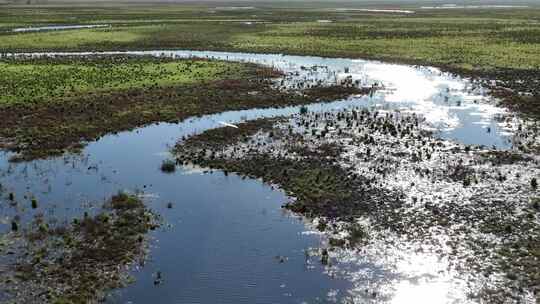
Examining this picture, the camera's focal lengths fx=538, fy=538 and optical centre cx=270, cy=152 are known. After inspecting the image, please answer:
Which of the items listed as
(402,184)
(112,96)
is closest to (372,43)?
(112,96)

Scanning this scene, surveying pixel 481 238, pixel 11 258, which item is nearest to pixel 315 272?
pixel 481 238

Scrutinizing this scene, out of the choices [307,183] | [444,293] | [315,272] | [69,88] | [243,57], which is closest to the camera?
[444,293]

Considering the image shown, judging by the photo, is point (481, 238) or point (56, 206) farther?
point (56, 206)

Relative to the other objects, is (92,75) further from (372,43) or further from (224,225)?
(372,43)

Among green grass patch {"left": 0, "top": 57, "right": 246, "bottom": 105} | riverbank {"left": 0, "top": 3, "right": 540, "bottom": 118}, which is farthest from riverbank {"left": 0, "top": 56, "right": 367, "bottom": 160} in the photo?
riverbank {"left": 0, "top": 3, "right": 540, "bottom": 118}

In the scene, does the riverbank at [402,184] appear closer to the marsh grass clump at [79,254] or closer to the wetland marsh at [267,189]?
the wetland marsh at [267,189]

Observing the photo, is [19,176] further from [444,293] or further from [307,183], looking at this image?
[444,293]
